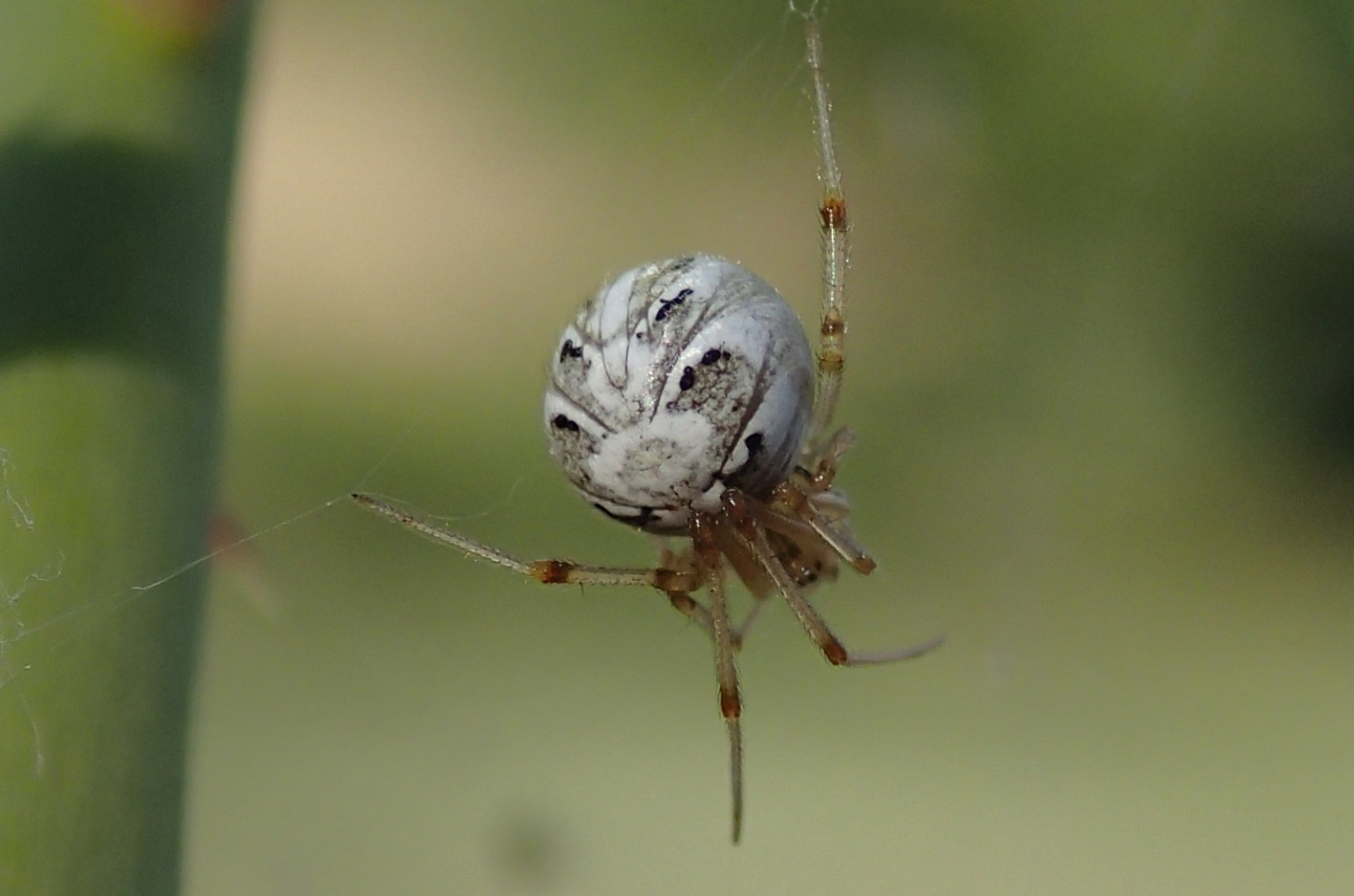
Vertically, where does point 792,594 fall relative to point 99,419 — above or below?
below

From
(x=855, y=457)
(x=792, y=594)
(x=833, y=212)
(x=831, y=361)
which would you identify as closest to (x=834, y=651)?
(x=792, y=594)

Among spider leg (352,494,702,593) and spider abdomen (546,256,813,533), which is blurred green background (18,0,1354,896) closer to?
spider leg (352,494,702,593)

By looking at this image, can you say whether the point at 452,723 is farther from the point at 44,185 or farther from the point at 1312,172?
the point at 1312,172

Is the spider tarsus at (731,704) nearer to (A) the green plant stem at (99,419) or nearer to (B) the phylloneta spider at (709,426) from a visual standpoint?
(B) the phylloneta spider at (709,426)

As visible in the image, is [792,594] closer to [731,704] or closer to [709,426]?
[731,704]

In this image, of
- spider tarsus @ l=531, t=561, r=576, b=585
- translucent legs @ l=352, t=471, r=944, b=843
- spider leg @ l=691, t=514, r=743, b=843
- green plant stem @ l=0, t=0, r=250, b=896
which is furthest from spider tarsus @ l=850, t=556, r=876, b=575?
green plant stem @ l=0, t=0, r=250, b=896

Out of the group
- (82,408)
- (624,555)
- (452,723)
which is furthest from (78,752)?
(624,555)

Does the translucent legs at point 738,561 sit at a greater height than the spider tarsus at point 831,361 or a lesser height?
lesser

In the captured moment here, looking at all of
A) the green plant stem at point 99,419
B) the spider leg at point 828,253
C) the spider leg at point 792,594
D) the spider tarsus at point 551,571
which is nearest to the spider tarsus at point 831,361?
the spider leg at point 828,253

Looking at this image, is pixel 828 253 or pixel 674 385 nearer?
pixel 674 385
